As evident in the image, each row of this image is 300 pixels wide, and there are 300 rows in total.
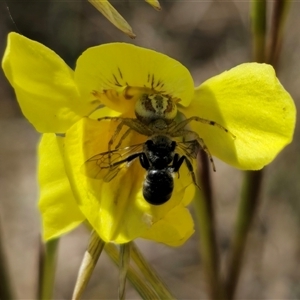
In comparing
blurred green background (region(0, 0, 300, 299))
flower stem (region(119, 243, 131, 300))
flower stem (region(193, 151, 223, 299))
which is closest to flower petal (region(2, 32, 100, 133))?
flower stem (region(119, 243, 131, 300))

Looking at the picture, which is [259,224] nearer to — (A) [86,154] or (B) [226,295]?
(B) [226,295]

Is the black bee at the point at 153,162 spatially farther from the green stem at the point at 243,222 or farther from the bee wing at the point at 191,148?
the green stem at the point at 243,222

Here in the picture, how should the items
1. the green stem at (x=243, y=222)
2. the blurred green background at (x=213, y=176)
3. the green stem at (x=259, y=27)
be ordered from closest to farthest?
the green stem at (x=259, y=27) < the green stem at (x=243, y=222) < the blurred green background at (x=213, y=176)

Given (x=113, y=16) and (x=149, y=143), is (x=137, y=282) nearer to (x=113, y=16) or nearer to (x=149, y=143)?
(x=149, y=143)

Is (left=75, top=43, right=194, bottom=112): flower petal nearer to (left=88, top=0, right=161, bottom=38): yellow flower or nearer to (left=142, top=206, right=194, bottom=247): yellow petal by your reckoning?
(left=88, top=0, right=161, bottom=38): yellow flower

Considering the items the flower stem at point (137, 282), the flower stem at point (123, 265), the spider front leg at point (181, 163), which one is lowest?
the flower stem at point (137, 282)

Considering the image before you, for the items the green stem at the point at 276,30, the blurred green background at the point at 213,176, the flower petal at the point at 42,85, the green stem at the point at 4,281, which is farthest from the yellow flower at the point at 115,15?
the blurred green background at the point at 213,176

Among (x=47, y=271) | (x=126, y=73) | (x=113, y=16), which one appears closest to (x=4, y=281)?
(x=47, y=271)
